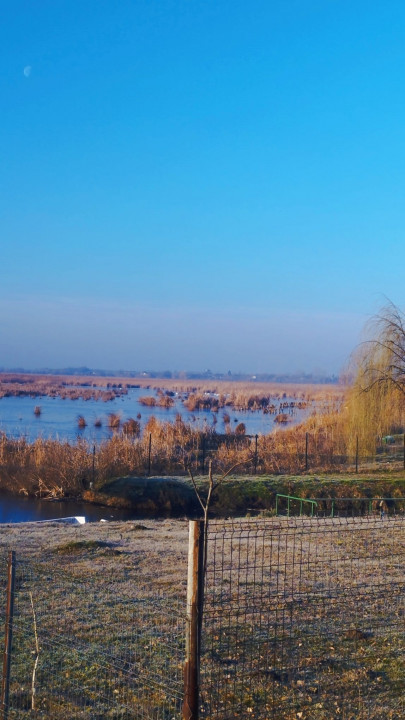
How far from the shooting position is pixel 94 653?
620cm

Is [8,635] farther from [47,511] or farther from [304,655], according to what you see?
[47,511]

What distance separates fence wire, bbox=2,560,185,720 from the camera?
5230 mm

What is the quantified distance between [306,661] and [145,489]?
1804 centimetres

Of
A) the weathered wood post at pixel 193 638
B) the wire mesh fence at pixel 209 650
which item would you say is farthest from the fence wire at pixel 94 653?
the weathered wood post at pixel 193 638

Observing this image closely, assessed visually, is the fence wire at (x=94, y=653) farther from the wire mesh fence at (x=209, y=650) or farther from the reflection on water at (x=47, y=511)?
the reflection on water at (x=47, y=511)

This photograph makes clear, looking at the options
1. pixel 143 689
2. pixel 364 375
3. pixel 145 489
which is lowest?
pixel 145 489

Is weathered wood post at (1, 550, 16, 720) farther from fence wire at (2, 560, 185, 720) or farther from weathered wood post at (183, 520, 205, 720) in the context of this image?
weathered wood post at (183, 520, 205, 720)

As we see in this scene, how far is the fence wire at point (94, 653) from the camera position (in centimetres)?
523

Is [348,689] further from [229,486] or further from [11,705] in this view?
[229,486]

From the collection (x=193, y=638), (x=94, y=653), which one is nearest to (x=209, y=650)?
(x=94, y=653)

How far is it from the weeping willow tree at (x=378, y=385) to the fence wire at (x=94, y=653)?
17981 millimetres

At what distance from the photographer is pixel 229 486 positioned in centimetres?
2339

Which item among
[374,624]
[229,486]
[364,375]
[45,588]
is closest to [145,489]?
[229,486]

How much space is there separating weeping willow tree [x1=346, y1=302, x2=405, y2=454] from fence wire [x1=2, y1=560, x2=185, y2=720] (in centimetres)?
1798
